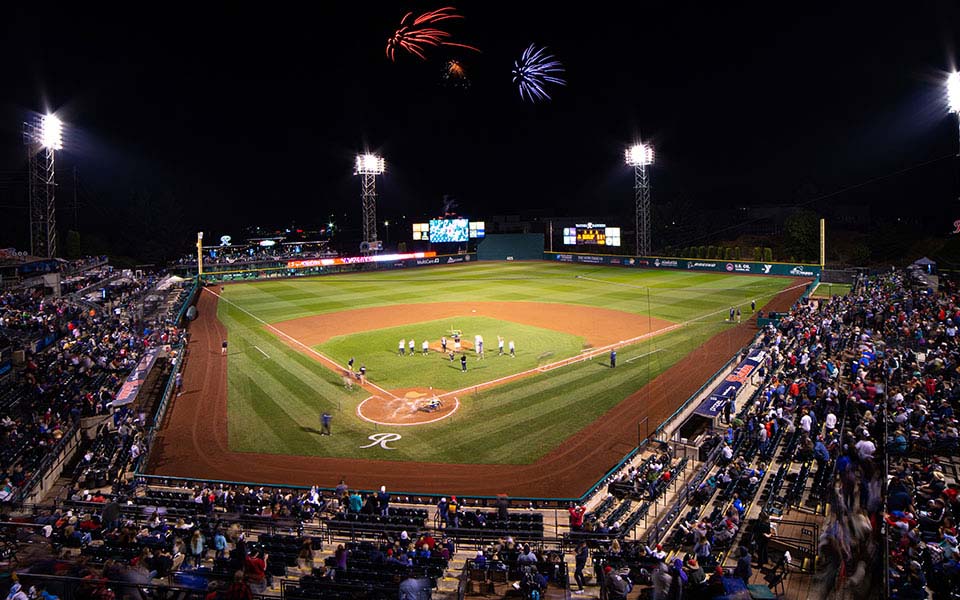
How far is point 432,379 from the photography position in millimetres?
27875

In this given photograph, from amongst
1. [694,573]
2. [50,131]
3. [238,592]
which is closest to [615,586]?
[694,573]

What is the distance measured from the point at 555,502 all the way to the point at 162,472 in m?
13.5

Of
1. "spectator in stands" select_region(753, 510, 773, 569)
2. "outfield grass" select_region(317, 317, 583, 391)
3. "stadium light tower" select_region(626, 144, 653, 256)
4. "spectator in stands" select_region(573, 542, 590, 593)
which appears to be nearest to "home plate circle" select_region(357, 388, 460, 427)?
"outfield grass" select_region(317, 317, 583, 391)

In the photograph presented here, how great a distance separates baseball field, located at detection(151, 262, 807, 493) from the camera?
19.8 meters

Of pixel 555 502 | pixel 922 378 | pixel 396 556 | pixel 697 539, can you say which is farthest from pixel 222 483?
pixel 922 378

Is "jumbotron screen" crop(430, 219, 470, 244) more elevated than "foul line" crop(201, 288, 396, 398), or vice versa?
"jumbotron screen" crop(430, 219, 470, 244)

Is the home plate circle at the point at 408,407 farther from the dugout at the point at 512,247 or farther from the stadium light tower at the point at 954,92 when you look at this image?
the dugout at the point at 512,247

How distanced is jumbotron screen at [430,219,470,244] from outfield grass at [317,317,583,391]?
49.8 metres

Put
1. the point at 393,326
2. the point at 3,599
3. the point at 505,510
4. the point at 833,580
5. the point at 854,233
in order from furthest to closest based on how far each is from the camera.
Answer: the point at 854,233, the point at 393,326, the point at 505,510, the point at 3,599, the point at 833,580

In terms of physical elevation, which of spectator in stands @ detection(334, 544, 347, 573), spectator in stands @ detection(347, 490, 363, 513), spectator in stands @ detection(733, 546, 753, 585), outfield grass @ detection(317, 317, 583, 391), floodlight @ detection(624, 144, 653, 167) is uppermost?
floodlight @ detection(624, 144, 653, 167)

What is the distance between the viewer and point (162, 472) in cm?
1894

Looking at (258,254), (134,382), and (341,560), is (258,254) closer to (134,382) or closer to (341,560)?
(134,382)

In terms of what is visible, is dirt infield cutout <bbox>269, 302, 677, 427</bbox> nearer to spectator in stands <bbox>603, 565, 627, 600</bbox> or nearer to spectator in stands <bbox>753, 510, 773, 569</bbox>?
spectator in stands <bbox>753, 510, 773, 569</bbox>

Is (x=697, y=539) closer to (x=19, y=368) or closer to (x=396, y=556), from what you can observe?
(x=396, y=556)
